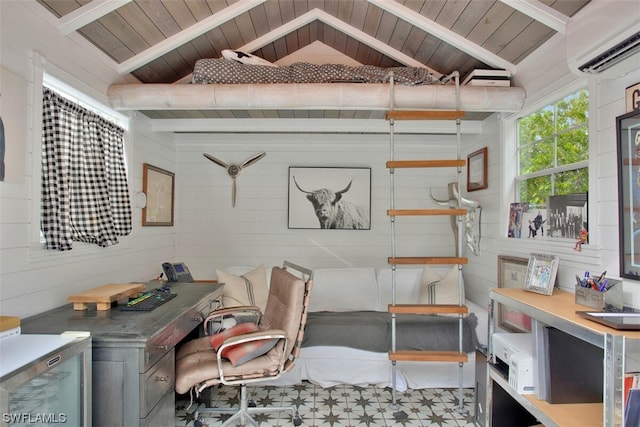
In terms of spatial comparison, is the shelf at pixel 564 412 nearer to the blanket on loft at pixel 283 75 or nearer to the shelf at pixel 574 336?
the shelf at pixel 574 336

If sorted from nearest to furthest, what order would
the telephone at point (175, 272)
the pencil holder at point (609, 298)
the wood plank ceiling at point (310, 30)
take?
the pencil holder at point (609, 298)
the wood plank ceiling at point (310, 30)
the telephone at point (175, 272)

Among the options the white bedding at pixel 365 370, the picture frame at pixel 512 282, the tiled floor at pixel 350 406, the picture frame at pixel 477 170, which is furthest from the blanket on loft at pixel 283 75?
the tiled floor at pixel 350 406

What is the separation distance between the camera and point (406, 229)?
13.6 feet

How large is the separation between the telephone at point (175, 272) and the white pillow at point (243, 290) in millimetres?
301

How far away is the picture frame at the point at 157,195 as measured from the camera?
3385 mm

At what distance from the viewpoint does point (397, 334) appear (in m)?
2.98

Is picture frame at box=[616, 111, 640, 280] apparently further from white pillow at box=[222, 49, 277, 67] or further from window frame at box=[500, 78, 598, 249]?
white pillow at box=[222, 49, 277, 67]

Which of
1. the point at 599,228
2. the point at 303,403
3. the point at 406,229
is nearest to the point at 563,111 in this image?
the point at 599,228

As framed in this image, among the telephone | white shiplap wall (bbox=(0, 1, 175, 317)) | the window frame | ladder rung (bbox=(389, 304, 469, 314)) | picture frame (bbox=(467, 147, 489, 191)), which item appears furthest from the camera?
picture frame (bbox=(467, 147, 489, 191))

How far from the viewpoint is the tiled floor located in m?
2.50

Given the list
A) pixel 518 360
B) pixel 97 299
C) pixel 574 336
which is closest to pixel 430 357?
pixel 518 360

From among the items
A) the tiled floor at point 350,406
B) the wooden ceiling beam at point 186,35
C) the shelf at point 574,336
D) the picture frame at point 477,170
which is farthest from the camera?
the picture frame at point 477,170

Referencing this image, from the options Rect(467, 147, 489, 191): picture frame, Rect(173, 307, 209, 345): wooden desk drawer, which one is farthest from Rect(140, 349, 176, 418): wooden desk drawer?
Rect(467, 147, 489, 191): picture frame

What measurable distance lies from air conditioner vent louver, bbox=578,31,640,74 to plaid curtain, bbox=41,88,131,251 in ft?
9.59
